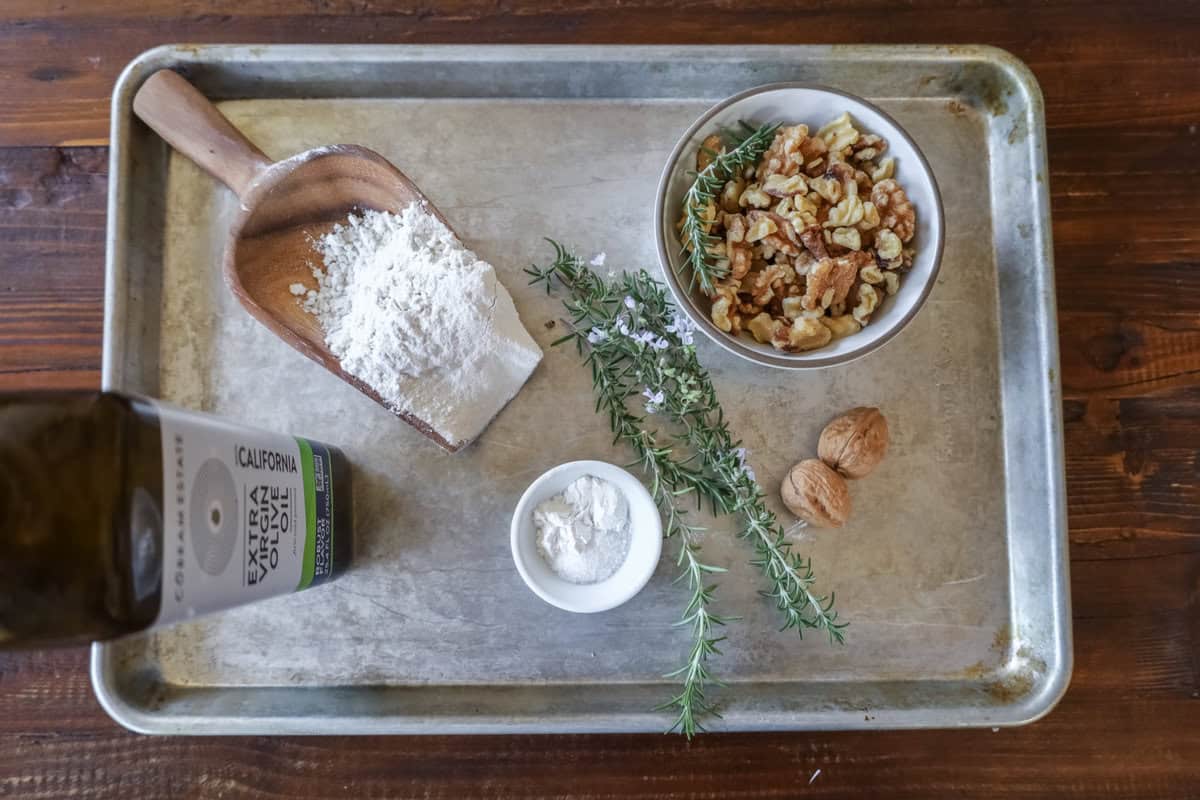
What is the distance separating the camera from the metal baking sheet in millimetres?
903

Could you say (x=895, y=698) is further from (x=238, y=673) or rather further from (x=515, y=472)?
(x=238, y=673)

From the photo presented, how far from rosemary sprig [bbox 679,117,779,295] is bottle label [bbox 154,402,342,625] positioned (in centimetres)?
44

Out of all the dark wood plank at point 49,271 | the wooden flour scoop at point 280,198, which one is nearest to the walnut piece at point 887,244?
the wooden flour scoop at point 280,198

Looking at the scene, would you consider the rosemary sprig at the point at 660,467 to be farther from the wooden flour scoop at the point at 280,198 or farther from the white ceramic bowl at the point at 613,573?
the wooden flour scoop at the point at 280,198

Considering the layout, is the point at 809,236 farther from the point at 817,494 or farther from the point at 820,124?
the point at 817,494

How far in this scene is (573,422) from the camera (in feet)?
3.04

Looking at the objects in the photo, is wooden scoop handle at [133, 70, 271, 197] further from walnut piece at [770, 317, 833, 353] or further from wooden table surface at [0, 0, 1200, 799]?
walnut piece at [770, 317, 833, 353]

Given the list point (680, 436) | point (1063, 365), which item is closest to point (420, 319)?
point (680, 436)

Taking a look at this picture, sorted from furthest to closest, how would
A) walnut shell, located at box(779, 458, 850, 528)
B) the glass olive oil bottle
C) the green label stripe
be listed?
walnut shell, located at box(779, 458, 850, 528)
the green label stripe
the glass olive oil bottle

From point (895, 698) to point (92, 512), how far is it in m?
0.81

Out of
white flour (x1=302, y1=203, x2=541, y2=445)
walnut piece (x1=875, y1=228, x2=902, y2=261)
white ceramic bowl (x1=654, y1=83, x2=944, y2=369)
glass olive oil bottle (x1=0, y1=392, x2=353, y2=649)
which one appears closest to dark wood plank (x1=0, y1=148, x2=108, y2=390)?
white flour (x1=302, y1=203, x2=541, y2=445)

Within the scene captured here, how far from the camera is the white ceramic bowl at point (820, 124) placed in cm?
83

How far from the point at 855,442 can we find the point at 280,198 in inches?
26.5

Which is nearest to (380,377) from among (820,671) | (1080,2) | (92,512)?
(92,512)
